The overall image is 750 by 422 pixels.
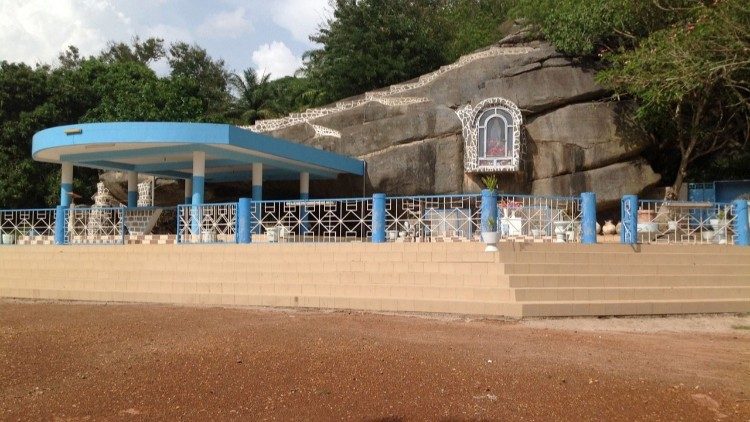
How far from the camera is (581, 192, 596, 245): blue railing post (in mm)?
10820

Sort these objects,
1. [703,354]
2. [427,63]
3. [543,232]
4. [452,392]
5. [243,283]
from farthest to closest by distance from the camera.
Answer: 1. [427,63]
2. [543,232]
3. [243,283]
4. [703,354]
5. [452,392]

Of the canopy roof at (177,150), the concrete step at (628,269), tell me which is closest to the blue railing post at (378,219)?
the concrete step at (628,269)

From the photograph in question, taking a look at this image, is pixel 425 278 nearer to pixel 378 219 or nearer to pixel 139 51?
pixel 378 219

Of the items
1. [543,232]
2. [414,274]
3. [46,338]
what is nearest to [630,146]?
[543,232]

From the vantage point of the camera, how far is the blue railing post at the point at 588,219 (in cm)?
1082

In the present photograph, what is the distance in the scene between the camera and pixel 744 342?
7715 mm

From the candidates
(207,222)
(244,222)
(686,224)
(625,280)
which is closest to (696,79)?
(686,224)

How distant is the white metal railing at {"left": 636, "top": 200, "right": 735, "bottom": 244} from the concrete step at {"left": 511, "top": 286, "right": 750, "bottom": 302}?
1.68 m

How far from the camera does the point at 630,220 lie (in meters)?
11.2

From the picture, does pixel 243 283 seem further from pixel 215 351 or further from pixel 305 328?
pixel 215 351

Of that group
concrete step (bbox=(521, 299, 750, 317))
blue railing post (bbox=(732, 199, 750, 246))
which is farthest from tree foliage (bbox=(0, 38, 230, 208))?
blue railing post (bbox=(732, 199, 750, 246))

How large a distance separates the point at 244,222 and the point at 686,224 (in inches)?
412

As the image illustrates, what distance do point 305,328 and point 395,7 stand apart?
23993 millimetres

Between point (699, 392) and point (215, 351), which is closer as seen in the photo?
point (699, 392)
